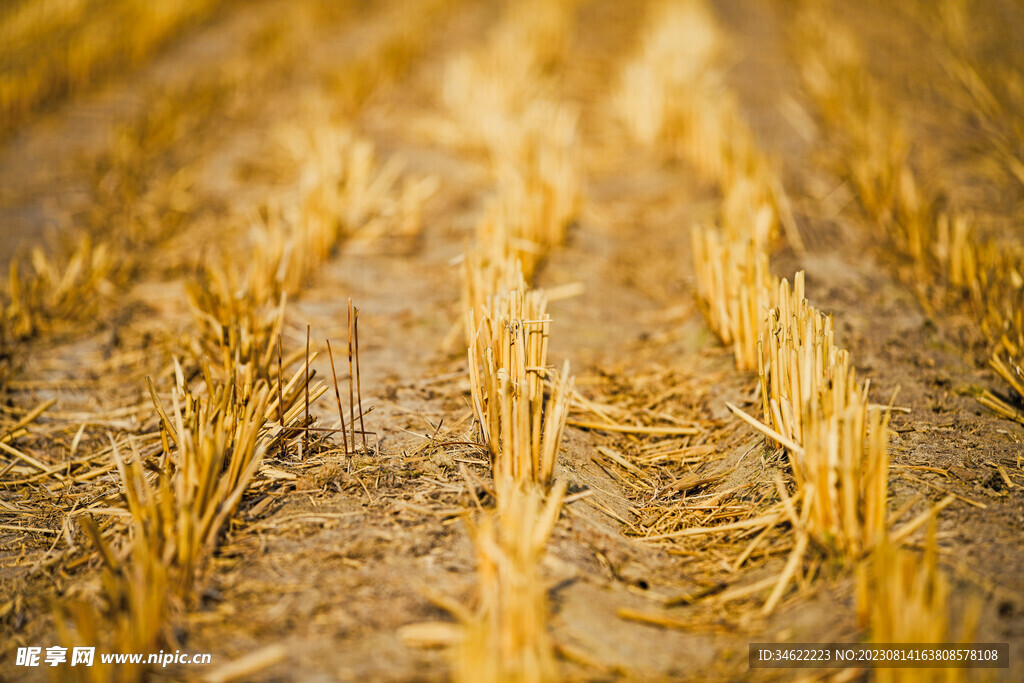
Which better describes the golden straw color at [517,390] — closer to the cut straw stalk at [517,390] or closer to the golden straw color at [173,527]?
the cut straw stalk at [517,390]

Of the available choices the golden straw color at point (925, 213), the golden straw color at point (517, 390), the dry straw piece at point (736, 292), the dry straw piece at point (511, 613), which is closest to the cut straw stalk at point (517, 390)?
the golden straw color at point (517, 390)

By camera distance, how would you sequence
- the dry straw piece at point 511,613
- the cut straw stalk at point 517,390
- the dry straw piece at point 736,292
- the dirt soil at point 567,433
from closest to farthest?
the dry straw piece at point 511,613, the dirt soil at point 567,433, the cut straw stalk at point 517,390, the dry straw piece at point 736,292

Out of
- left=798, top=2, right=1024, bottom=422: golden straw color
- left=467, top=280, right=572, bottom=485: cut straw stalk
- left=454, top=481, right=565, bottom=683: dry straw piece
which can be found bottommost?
left=454, top=481, right=565, bottom=683: dry straw piece

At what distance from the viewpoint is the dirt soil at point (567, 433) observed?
4.88 ft

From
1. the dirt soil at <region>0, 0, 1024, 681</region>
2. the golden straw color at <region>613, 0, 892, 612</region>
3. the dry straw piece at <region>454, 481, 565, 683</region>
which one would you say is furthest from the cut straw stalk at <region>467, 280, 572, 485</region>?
the golden straw color at <region>613, 0, 892, 612</region>

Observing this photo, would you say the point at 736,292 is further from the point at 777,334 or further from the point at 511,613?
the point at 511,613

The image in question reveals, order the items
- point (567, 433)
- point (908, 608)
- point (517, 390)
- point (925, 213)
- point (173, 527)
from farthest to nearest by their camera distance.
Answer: point (925, 213)
point (567, 433)
point (517, 390)
point (173, 527)
point (908, 608)

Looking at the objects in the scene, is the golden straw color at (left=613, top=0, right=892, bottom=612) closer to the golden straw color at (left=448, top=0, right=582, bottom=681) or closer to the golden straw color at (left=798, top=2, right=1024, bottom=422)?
the golden straw color at (left=798, top=2, right=1024, bottom=422)

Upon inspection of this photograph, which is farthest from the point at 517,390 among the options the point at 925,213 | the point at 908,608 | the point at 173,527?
the point at 925,213

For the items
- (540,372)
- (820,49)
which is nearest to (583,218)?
(540,372)

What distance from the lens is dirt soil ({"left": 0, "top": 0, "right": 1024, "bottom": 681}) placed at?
149cm

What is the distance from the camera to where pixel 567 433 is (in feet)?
7.25

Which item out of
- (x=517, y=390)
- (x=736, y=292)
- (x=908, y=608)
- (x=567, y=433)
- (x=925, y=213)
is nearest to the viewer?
(x=908, y=608)

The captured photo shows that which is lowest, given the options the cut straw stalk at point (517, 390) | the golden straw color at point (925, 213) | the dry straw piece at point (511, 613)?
the dry straw piece at point (511, 613)
